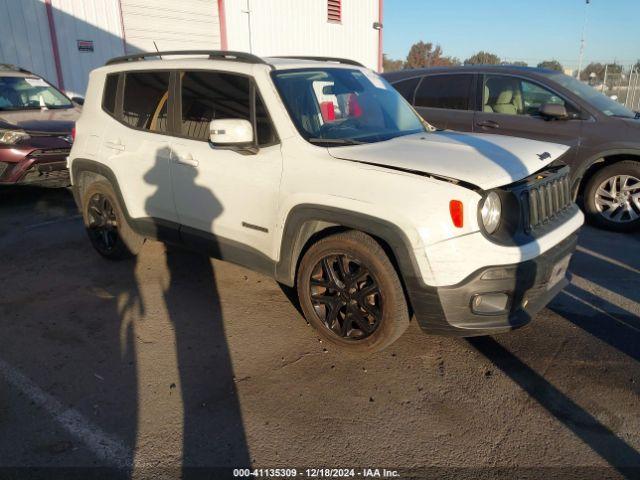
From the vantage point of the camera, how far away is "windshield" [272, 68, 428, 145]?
11.5 feet

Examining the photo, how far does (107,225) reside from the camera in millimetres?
4957

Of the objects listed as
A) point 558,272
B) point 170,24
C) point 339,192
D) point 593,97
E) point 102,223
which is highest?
point 170,24

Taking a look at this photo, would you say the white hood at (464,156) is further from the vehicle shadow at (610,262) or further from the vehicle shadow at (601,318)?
the vehicle shadow at (610,262)

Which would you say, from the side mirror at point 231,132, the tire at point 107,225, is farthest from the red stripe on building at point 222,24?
the side mirror at point 231,132

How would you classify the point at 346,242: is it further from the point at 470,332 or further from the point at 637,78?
the point at 637,78

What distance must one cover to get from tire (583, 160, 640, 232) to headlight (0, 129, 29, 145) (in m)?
7.40

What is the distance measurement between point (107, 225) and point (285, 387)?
2854mm

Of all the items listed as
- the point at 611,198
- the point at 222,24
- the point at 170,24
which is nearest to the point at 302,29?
the point at 222,24

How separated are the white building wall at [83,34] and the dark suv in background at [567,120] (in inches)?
370

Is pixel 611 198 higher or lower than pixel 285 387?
higher

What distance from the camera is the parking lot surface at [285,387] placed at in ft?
8.24

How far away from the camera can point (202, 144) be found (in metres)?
3.82

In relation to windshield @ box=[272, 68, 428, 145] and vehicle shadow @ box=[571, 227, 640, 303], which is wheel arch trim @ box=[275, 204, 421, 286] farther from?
vehicle shadow @ box=[571, 227, 640, 303]

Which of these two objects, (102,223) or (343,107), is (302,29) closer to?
(102,223)
